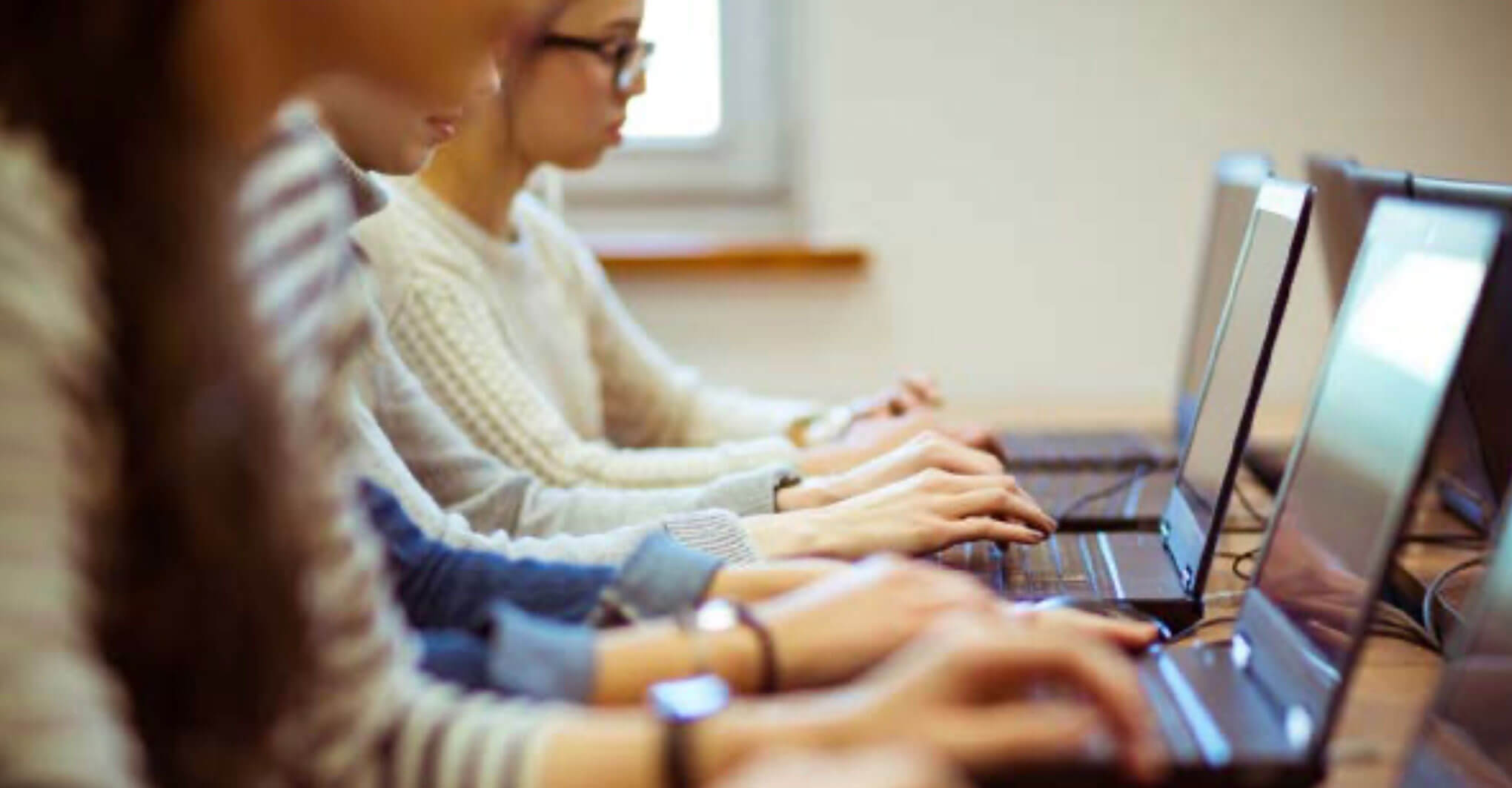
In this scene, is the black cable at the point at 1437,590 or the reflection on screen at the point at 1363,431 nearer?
the reflection on screen at the point at 1363,431

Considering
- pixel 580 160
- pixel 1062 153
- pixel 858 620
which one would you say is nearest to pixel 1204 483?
pixel 858 620

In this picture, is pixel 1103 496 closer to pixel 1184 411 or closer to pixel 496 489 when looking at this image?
pixel 1184 411

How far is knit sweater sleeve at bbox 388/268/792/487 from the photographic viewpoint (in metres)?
1.49

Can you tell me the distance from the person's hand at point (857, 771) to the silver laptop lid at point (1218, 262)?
35.6 inches

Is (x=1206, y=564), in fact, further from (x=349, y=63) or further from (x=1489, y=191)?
(x=349, y=63)

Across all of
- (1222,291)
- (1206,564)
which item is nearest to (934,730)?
(1206,564)

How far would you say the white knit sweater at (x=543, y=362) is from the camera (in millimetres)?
1497

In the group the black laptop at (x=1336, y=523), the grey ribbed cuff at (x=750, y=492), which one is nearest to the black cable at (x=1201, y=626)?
the black laptop at (x=1336, y=523)

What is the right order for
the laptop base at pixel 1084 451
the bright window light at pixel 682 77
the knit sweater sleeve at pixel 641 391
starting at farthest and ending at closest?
the bright window light at pixel 682 77 < the knit sweater sleeve at pixel 641 391 < the laptop base at pixel 1084 451

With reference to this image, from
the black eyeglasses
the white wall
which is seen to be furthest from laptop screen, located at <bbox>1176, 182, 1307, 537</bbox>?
the white wall

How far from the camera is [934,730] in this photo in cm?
68

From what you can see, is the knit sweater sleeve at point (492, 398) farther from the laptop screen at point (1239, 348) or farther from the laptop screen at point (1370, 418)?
the laptop screen at point (1370, 418)

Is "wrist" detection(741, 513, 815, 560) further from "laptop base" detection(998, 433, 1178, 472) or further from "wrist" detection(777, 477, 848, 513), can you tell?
"laptop base" detection(998, 433, 1178, 472)

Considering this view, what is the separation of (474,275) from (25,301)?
108 cm
